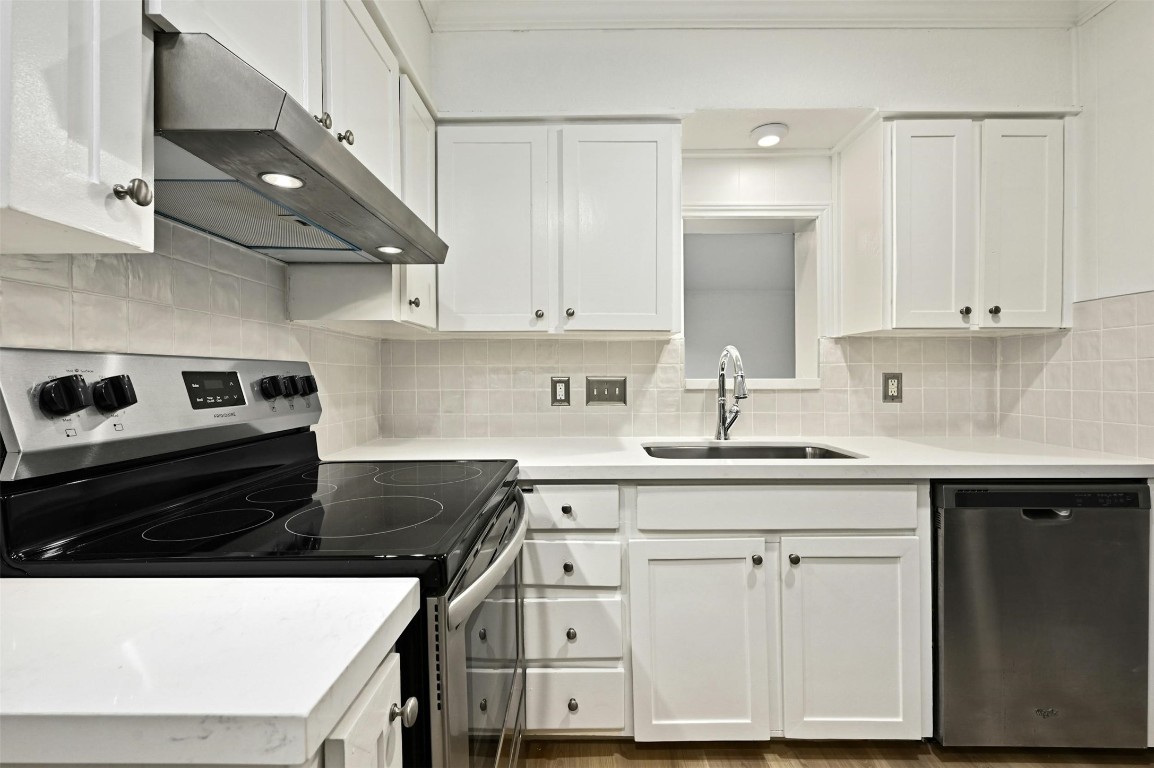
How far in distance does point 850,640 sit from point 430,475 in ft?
4.25

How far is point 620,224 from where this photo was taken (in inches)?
77.2

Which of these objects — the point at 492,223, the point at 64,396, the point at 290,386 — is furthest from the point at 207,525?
the point at 492,223

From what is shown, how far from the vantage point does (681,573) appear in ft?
5.36

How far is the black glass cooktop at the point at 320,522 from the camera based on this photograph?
79 cm

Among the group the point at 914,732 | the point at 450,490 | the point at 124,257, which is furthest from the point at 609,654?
the point at 124,257

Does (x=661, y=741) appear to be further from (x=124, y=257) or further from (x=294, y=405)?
(x=124, y=257)

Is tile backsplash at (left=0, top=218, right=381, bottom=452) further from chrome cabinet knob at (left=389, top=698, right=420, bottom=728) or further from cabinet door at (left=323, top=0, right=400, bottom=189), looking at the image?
chrome cabinet knob at (left=389, top=698, right=420, bottom=728)

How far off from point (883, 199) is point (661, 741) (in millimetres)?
1927

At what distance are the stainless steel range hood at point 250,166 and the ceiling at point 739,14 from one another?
3.65ft

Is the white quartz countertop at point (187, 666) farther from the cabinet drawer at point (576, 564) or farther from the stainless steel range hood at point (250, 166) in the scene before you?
the cabinet drawer at point (576, 564)

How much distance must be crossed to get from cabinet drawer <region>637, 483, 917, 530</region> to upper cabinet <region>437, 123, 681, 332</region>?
2.06 feet

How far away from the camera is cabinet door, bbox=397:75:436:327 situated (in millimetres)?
1674

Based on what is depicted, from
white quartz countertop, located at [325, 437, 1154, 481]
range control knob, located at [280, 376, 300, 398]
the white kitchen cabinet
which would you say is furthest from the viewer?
white quartz countertop, located at [325, 437, 1154, 481]

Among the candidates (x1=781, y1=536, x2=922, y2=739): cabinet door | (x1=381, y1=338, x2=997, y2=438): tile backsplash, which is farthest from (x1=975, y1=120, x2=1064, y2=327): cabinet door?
(x1=781, y1=536, x2=922, y2=739): cabinet door
